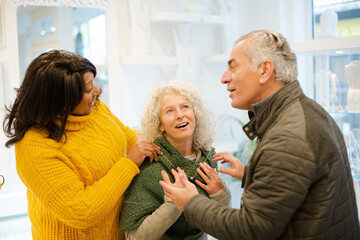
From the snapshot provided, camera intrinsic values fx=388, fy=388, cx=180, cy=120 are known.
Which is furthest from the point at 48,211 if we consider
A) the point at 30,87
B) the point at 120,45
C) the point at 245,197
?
the point at 120,45

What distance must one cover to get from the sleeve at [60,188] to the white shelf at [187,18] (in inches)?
70.5

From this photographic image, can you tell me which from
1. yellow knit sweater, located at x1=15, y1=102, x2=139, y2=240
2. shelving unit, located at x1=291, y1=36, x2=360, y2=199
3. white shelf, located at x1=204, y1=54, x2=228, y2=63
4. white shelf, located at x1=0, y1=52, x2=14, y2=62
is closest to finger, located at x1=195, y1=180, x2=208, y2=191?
yellow knit sweater, located at x1=15, y1=102, x2=139, y2=240

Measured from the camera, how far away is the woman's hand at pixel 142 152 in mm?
1772

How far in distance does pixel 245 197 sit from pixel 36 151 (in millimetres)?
831

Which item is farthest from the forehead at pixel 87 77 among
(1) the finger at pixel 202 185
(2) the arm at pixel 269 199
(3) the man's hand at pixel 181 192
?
(2) the arm at pixel 269 199

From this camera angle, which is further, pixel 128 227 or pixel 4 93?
pixel 4 93

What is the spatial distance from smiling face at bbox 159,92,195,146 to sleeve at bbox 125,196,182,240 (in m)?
0.36

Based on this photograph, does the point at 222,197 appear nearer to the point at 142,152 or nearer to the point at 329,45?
the point at 142,152

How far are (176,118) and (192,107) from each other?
0.12 m

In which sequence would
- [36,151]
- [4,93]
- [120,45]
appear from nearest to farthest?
[36,151] < [4,93] < [120,45]

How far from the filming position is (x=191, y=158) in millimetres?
1949

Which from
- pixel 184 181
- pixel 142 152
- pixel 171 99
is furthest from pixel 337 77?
pixel 184 181

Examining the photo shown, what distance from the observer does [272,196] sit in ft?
3.80

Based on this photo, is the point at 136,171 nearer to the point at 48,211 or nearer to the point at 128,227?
the point at 128,227
